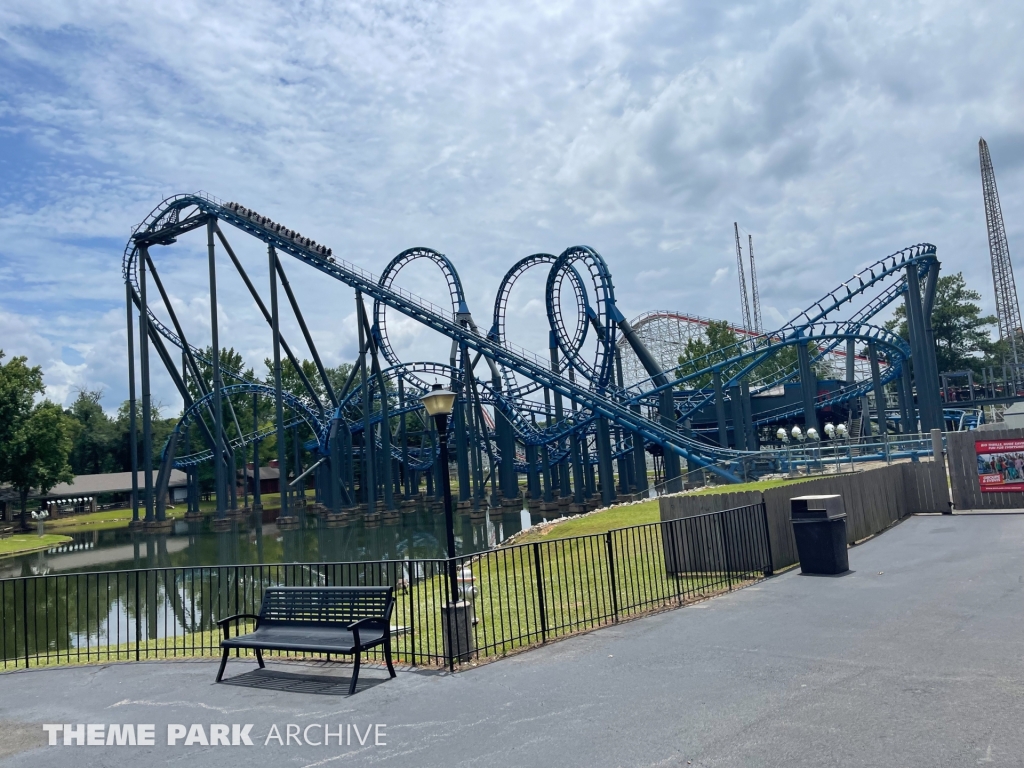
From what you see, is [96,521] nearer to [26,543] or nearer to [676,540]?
[26,543]

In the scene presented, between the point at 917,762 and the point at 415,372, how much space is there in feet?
129

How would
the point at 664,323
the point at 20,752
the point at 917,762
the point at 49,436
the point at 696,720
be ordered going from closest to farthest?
the point at 917,762, the point at 696,720, the point at 20,752, the point at 49,436, the point at 664,323

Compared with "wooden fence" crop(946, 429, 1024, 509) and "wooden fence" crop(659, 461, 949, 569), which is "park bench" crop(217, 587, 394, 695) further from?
"wooden fence" crop(946, 429, 1024, 509)

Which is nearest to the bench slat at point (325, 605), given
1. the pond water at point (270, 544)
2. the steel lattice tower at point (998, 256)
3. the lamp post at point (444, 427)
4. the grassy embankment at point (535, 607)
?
the grassy embankment at point (535, 607)

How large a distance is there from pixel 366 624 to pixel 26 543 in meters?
37.0

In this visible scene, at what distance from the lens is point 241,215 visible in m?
41.0

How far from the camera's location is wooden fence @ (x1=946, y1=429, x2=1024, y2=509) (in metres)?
15.6

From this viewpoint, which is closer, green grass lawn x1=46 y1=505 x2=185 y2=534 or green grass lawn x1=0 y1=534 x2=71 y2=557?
green grass lawn x1=0 y1=534 x2=71 y2=557

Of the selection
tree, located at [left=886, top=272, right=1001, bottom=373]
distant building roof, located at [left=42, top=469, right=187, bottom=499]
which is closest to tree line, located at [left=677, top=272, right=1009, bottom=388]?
tree, located at [left=886, top=272, right=1001, bottom=373]

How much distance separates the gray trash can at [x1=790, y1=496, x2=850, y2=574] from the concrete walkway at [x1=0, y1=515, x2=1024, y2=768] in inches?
47.1

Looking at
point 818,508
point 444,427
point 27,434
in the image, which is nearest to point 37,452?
point 27,434

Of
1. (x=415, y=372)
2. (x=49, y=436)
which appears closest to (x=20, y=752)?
(x=415, y=372)

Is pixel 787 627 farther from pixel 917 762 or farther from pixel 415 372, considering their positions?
pixel 415 372

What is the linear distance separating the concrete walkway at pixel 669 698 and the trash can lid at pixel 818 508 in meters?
1.42
